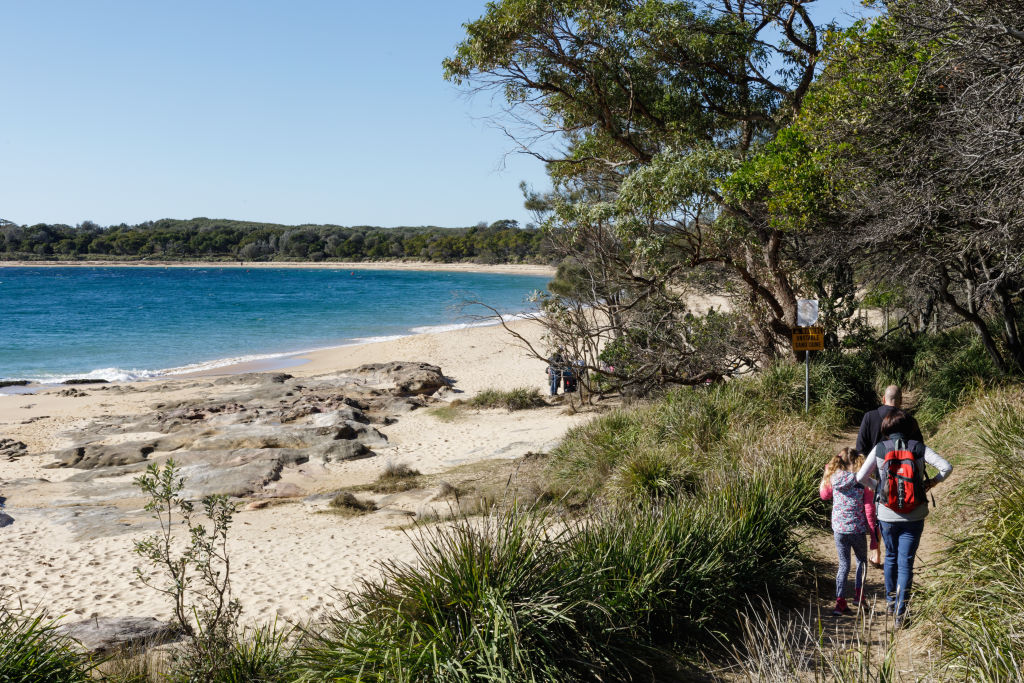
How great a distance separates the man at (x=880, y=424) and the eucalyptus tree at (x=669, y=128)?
4.71 metres

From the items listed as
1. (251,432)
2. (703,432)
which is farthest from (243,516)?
(703,432)

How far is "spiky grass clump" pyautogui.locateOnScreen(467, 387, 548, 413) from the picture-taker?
2059 centimetres

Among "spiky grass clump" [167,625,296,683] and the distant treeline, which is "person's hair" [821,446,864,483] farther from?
the distant treeline

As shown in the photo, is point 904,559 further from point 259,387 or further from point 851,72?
point 259,387

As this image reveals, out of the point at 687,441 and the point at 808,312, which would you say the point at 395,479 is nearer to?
the point at 687,441

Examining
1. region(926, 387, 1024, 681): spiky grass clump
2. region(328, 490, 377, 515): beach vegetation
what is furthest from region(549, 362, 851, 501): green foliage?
region(328, 490, 377, 515): beach vegetation

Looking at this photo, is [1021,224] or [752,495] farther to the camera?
[1021,224]

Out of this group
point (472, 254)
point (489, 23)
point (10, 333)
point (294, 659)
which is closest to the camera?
point (294, 659)

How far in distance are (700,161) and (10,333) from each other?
152 ft

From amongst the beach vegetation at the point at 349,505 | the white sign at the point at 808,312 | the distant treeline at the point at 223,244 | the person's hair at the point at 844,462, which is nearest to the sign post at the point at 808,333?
the white sign at the point at 808,312

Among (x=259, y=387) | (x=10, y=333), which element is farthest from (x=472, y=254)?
(x=259, y=387)

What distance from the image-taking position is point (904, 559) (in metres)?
5.65

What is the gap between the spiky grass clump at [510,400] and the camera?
20.6 meters

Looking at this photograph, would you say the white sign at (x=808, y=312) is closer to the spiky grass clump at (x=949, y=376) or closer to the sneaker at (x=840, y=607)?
the spiky grass clump at (x=949, y=376)
